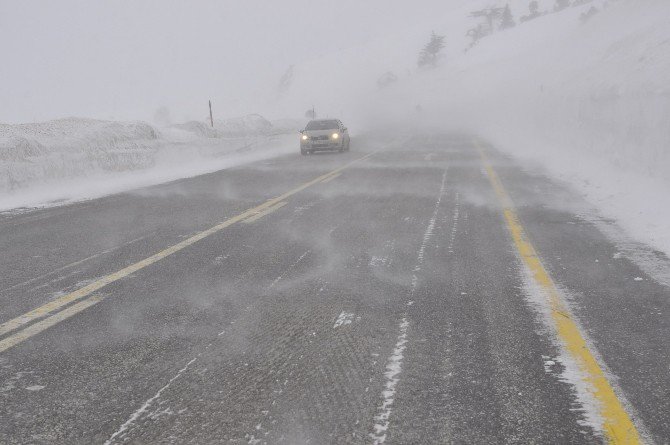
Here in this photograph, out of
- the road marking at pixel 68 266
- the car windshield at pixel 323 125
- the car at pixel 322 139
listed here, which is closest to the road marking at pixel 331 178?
the road marking at pixel 68 266

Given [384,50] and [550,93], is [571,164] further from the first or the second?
[384,50]

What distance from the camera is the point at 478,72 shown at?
86875mm

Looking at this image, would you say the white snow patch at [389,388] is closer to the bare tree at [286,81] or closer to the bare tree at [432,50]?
the bare tree at [432,50]

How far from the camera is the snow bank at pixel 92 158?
1199cm

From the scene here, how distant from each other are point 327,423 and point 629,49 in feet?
81.6

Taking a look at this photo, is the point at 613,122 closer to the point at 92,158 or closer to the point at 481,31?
the point at 92,158

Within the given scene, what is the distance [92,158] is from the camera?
1471 cm

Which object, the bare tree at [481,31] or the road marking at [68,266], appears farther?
the bare tree at [481,31]

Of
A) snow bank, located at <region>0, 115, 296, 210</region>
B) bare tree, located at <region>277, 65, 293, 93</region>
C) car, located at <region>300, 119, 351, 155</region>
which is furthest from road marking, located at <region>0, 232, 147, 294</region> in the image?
bare tree, located at <region>277, 65, 293, 93</region>

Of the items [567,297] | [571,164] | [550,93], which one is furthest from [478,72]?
[567,297]

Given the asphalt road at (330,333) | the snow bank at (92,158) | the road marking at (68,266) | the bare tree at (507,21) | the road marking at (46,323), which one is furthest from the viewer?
the bare tree at (507,21)

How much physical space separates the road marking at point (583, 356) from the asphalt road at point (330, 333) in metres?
0.01

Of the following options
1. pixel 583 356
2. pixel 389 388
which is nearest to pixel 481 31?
pixel 583 356

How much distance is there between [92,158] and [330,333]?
42.9ft
